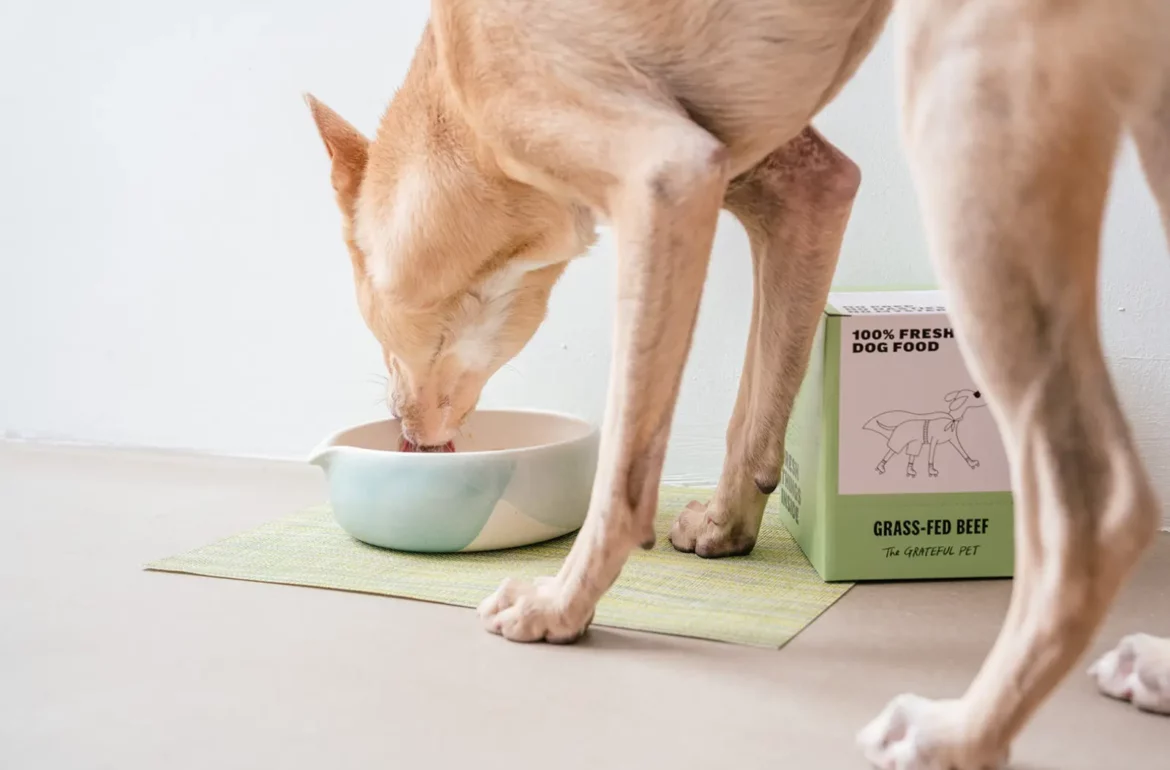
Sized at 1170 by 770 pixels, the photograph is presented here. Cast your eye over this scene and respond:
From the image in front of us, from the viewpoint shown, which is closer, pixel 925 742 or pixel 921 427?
pixel 925 742

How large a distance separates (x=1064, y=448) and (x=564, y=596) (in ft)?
1.83

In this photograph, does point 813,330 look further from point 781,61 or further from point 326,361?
point 326,361

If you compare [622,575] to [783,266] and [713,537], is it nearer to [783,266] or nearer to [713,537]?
[713,537]

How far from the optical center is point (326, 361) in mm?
2180

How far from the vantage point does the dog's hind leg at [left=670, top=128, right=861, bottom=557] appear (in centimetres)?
146

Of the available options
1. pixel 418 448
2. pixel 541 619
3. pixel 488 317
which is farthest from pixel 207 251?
pixel 541 619

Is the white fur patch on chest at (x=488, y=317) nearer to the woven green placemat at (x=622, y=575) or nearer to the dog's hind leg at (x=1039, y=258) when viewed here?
the woven green placemat at (x=622, y=575)

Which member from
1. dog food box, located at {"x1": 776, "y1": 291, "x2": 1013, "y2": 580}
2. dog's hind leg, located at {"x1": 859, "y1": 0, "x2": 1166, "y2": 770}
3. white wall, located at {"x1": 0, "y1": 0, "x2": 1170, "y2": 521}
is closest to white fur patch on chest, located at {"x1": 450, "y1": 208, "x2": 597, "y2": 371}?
dog food box, located at {"x1": 776, "y1": 291, "x2": 1013, "y2": 580}

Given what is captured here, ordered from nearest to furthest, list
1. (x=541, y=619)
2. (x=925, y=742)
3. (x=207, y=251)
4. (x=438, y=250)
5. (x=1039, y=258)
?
(x=1039, y=258)
(x=925, y=742)
(x=541, y=619)
(x=438, y=250)
(x=207, y=251)

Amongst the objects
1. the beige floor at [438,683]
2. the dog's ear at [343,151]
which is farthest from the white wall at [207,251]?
the beige floor at [438,683]

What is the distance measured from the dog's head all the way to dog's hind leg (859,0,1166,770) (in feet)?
1.99

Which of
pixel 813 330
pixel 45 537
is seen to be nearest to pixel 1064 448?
pixel 813 330

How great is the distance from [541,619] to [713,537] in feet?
1.29

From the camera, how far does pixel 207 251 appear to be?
7.25ft
